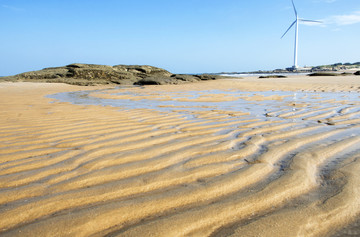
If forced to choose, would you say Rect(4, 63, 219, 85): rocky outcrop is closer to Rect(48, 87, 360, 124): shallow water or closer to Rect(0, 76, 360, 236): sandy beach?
Rect(48, 87, 360, 124): shallow water

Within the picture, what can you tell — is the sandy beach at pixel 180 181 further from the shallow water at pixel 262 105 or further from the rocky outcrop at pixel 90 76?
the rocky outcrop at pixel 90 76

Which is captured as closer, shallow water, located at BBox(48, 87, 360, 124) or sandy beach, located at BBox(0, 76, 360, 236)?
sandy beach, located at BBox(0, 76, 360, 236)

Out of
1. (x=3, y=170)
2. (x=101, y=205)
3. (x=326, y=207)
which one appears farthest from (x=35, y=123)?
(x=326, y=207)

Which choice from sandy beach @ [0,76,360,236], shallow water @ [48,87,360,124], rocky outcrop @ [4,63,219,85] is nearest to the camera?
sandy beach @ [0,76,360,236]

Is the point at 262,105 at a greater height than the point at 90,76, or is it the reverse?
the point at 90,76

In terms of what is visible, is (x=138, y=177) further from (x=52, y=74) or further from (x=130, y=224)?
(x=52, y=74)

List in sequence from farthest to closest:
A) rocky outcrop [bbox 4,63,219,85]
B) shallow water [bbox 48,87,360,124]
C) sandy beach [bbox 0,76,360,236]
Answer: rocky outcrop [bbox 4,63,219,85], shallow water [bbox 48,87,360,124], sandy beach [bbox 0,76,360,236]

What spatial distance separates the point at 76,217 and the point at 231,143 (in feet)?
4.72

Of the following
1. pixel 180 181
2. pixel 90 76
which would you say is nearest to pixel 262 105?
pixel 180 181

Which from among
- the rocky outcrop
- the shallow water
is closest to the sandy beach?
the shallow water

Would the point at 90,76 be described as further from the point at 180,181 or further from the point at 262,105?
the point at 180,181

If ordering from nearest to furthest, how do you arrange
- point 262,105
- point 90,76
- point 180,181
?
point 180,181 < point 262,105 < point 90,76

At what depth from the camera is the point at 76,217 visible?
3.64ft

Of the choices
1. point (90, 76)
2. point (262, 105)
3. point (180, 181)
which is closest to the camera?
point (180, 181)
